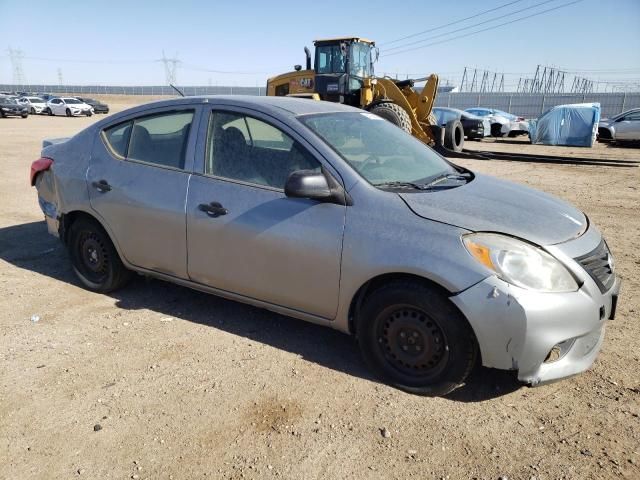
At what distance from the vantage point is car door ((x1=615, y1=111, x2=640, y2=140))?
67.5ft

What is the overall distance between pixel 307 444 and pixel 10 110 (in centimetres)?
3886

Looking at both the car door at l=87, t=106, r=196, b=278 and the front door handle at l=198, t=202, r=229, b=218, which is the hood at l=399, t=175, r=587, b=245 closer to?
the front door handle at l=198, t=202, r=229, b=218

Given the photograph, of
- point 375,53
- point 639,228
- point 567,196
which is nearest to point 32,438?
point 639,228

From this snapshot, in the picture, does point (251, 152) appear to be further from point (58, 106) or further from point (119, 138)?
point (58, 106)

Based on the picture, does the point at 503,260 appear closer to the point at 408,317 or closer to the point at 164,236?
the point at 408,317

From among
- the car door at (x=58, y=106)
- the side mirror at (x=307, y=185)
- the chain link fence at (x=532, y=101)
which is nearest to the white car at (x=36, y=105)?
the car door at (x=58, y=106)

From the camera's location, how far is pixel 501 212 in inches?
121

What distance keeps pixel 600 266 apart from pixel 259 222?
81.7 inches

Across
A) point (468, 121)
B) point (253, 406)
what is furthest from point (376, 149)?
point (468, 121)

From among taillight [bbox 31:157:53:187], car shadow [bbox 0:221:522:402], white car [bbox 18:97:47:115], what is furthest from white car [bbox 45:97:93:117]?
taillight [bbox 31:157:53:187]

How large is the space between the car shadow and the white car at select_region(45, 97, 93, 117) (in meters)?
37.5

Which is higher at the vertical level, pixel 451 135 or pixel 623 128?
pixel 623 128

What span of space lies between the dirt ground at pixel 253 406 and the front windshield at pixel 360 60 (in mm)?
12305

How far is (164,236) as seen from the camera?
384cm
